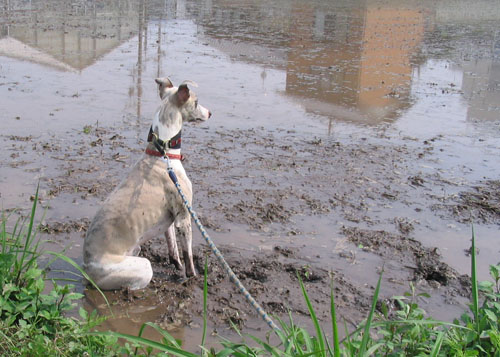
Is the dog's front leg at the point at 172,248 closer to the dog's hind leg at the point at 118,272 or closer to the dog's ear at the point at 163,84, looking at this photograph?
the dog's hind leg at the point at 118,272

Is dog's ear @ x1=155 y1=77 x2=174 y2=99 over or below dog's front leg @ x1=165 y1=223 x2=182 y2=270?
over

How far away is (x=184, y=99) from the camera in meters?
5.09

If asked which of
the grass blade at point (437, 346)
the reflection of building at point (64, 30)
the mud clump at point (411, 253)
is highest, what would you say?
the reflection of building at point (64, 30)

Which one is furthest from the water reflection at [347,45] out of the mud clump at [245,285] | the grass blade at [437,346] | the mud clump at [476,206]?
the grass blade at [437,346]

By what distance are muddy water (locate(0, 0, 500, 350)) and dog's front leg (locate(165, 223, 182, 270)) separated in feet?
1.80

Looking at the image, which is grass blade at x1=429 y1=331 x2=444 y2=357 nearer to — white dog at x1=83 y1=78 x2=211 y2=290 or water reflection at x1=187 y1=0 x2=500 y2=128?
white dog at x1=83 y1=78 x2=211 y2=290

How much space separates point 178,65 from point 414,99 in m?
5.89

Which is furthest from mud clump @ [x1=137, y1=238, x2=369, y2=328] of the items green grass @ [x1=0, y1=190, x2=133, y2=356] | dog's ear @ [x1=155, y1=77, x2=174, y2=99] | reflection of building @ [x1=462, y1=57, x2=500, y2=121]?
reflection of building @ [x1=462, y1=57, x2=500, y2=121]

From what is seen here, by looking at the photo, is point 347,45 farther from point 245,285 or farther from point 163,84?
point 245,285

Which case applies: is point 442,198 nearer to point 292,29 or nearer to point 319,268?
point 319,268

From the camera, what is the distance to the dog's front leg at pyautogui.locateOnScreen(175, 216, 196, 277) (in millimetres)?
5059

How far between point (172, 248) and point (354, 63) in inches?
442

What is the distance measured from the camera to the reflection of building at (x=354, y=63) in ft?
37.7

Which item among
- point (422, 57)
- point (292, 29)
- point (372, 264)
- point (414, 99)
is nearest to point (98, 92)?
point (414, 99)
